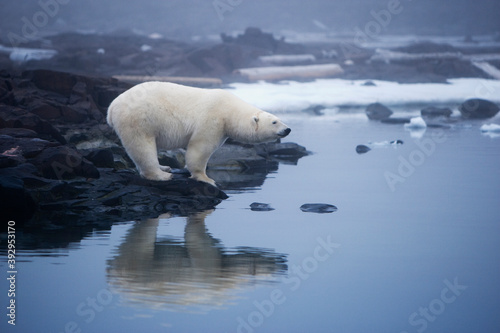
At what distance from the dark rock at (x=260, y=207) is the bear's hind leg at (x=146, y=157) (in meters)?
0.94

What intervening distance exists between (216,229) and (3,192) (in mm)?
1625

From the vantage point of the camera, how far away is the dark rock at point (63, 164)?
5.96 m

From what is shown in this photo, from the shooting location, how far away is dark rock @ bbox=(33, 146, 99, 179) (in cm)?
596

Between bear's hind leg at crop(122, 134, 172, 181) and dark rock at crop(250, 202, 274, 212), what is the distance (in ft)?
3.08

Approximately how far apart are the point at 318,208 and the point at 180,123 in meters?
1.63

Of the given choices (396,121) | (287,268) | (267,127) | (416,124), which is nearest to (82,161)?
(267,127)

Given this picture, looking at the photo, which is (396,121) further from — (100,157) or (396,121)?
(100,157)

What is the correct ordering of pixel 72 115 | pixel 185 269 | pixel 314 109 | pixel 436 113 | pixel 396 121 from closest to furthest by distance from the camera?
pixel 185 269 < pixel 72 115 < pixel 396 121 < pixel 436 113 < pixel 314 109

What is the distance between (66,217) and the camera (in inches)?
214

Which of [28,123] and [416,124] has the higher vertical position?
[416,124]

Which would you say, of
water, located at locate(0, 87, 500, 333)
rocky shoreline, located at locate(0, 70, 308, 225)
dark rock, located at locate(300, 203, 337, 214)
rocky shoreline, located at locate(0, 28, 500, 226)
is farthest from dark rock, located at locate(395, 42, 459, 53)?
dark rock, located at locate(300, 203, 337, 214)

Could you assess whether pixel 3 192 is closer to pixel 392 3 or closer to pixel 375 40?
pixel 375 40

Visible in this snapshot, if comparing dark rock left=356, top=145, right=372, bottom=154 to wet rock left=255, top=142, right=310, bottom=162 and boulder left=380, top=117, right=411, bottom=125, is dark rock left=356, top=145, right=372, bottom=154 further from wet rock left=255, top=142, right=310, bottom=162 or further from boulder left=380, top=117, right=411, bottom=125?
boulder left=380, top=117, right=411, bottom=125

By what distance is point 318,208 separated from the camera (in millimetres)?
5961
